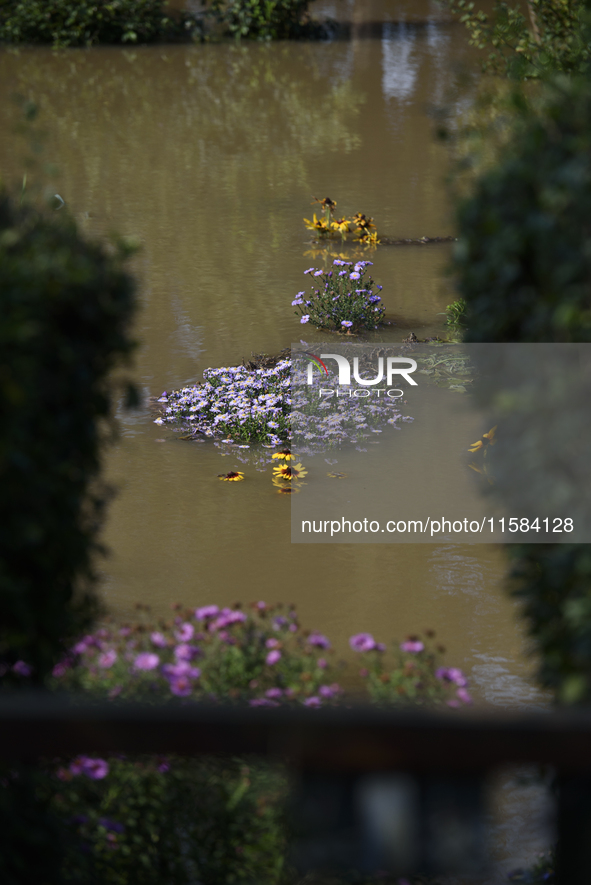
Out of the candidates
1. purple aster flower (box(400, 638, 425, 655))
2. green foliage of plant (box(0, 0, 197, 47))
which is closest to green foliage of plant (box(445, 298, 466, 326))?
purple aster flower (box(400, 638, 425, 655))

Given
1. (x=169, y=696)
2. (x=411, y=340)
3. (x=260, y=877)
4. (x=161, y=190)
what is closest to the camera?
(x=260, y=877)

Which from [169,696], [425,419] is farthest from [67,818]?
[425,419]

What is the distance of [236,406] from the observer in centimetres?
645

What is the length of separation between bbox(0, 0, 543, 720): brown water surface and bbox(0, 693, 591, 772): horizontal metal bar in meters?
1.54

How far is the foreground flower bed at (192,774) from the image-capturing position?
2730 millimetres

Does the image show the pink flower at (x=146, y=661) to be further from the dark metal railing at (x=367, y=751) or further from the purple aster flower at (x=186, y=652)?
the dark metal railing at (x=367, y=751)

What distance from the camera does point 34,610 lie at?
2.47 meters

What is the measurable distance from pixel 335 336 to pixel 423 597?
3.66 metres

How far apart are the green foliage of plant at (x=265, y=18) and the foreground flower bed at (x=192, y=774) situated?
1858cm

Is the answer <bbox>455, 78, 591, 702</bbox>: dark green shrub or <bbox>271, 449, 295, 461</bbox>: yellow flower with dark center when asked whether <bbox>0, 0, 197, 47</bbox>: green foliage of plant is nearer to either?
<bbox>271, 449, 295, 461</bbox>: yellow flower with dark center

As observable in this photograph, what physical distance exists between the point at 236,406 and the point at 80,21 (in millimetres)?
15079

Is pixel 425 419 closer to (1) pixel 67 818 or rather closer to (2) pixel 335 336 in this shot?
(2) pixel 335 336

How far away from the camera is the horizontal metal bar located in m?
1.51

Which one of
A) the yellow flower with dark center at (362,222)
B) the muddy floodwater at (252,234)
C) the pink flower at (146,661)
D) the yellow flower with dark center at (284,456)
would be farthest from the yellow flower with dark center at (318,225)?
the pink flower at (146,661)
